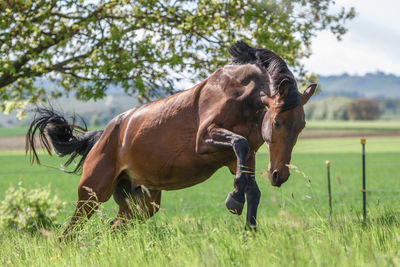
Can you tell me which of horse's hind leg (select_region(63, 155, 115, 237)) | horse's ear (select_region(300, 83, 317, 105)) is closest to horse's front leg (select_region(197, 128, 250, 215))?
horse's ear (select_region(300, 83, 317, 105))

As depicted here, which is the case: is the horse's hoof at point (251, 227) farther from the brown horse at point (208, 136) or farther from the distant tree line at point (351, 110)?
the distant tree line at point (351, 110)

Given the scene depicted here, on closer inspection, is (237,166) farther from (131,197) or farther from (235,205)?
(131,197)

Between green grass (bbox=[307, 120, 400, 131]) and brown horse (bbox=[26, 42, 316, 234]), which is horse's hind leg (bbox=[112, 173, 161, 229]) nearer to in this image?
brown horse (bbox=[26, 42, 316, 234])

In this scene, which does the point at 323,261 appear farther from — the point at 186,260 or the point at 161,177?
the point at 161,177

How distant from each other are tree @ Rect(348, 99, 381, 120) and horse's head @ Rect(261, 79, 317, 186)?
123 m

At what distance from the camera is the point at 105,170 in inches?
194

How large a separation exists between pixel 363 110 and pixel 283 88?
411 feet

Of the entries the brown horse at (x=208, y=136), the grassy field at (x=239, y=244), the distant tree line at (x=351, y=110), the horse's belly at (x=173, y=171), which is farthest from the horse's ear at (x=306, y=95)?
the distant tree line at (x=351, y=110)

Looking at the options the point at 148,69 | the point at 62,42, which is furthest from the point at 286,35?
the point at 62,42

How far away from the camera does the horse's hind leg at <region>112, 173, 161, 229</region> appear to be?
4.92 m

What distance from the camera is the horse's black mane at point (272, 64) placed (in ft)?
12.4

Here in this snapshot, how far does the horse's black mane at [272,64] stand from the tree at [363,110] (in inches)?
4826

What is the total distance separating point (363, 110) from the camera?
122 m

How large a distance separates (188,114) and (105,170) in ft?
3.76
